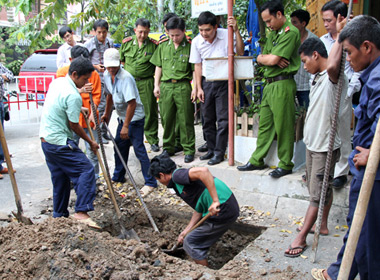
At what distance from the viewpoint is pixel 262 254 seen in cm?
398

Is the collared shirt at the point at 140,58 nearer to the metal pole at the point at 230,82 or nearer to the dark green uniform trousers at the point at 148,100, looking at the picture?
the dark green uniform trousers at the point at 148,100

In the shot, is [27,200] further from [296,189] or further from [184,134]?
[296,189]

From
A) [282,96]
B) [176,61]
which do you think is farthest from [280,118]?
[176,61]

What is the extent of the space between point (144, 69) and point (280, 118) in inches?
104

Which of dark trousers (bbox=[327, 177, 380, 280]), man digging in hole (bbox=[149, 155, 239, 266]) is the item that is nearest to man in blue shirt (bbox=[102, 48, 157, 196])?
man digging in hole (bbox=[149, 155, 239, 266])

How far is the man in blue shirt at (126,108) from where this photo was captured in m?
5.48

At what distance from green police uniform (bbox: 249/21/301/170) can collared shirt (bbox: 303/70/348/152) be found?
1.05 meters

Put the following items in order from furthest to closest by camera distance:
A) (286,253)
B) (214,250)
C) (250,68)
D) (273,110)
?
1. (250,68)
2. (273,110)
3. (214,250)
4. (286,253)

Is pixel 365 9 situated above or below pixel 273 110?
above

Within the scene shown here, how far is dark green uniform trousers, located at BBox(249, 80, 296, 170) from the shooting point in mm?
5102

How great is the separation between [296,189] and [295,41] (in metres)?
1.87

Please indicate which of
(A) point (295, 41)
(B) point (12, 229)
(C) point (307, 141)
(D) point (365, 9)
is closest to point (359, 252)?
(C) point (307, 141)

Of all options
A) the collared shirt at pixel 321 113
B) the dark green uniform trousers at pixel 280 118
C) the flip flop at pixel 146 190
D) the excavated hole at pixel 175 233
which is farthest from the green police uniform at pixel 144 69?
the collared shirt at pixel 321 113

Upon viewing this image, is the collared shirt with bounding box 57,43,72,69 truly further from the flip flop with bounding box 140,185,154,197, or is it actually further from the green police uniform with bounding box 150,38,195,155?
the flip flop with bounding box 140,185,154,197
